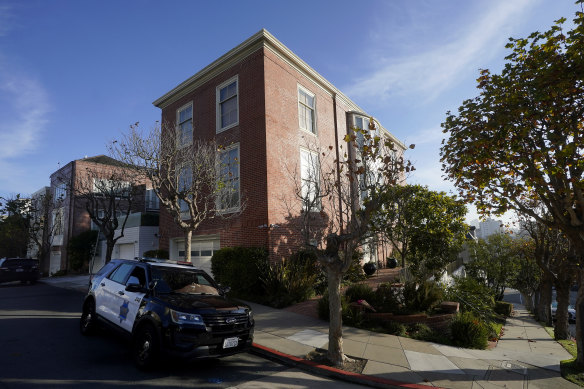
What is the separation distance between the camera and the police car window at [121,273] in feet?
22.7

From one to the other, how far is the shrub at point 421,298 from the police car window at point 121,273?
23.2 ft

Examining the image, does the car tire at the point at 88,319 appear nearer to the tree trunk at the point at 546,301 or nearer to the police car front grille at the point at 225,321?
the police car front grille at the point at 225,321

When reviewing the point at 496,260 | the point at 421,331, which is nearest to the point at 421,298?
the point at 421,331

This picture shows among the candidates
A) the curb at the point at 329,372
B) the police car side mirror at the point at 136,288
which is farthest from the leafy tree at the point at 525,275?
the police car side mirror at the point at 136,288

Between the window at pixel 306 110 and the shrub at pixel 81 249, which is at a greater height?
the window at pixel 306 110

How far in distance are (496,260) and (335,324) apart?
2705cm

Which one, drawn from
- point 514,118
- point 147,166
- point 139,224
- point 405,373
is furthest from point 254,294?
point 139,224

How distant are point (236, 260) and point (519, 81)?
387 inches

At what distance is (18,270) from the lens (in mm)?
19891

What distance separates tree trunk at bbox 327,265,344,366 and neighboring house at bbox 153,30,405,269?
595cm

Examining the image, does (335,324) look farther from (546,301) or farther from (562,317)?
(546,301)

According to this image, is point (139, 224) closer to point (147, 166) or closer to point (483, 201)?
point (147, 166)

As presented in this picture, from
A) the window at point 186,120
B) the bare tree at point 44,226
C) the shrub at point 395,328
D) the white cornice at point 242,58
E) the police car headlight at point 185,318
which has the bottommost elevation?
the shrub at point 395,328

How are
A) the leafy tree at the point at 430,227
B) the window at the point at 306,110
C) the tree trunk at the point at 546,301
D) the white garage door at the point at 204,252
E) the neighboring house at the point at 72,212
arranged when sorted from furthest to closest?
1. the neighboring house at the point at 72,212
2. the window at the point at 306,110
3. the tree trunk at the point at 546,301
4. the white garage door at the point at 204,252
5. the leafy tree at the point at 430,227
